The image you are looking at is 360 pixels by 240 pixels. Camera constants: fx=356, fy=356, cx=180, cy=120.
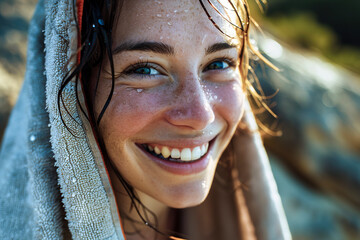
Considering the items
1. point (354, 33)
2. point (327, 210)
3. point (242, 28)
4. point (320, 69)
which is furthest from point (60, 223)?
point (354, 33)

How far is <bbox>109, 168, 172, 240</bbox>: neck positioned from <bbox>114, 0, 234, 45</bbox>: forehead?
54cm

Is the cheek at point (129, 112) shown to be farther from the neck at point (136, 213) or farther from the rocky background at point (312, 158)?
the rocky background at point (312, 158)

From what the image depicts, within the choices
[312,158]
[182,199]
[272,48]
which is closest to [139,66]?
[182,199]

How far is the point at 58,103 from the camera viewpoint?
1.02m

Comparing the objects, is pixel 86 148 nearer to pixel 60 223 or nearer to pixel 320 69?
pixel 60 223

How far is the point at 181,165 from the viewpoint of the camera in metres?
1.19

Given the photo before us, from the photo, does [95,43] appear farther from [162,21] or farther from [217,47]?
[217,47]

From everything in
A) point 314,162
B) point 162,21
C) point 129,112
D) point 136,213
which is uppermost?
point 162,21

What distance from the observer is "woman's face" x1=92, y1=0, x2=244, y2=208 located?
107cm

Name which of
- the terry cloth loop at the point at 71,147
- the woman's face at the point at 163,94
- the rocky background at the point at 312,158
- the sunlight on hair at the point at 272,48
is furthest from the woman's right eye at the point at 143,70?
the sunlight on hair at the point at 272,48

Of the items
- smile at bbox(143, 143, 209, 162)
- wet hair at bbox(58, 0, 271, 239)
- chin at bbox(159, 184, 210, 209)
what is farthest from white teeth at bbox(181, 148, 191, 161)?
wet hair at bbox(58, 0, 271, 239)

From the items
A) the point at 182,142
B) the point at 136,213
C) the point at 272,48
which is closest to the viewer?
the point at 182,142

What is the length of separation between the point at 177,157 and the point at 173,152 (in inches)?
0.9

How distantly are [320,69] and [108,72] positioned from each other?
3330 mm
